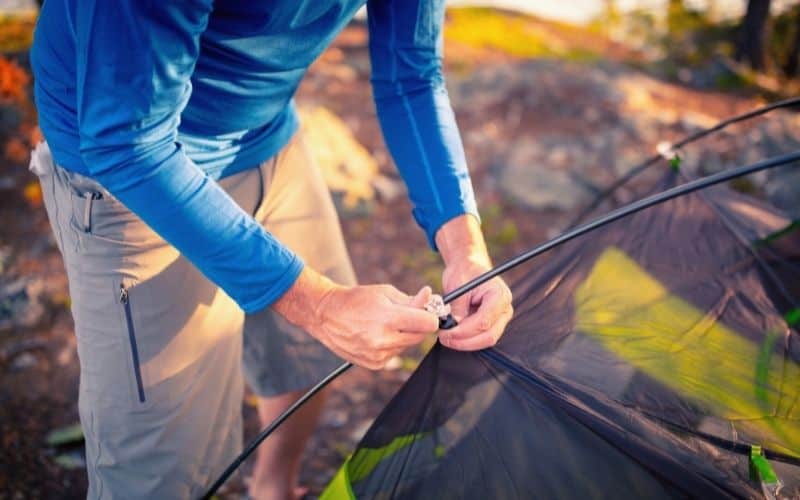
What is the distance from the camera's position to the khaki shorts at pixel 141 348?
4.50 feet

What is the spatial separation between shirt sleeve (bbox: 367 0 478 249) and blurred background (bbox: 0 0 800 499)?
50.9 inches

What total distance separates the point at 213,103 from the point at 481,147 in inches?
139

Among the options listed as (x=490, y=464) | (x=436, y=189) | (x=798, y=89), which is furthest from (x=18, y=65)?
(x=798, y=89)

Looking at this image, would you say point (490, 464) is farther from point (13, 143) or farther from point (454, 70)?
point (454, 70)

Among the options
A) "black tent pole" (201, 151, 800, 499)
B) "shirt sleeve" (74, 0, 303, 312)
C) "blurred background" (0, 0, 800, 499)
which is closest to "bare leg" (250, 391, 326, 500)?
Result: "blurred background" (0, 0, 800, 499)

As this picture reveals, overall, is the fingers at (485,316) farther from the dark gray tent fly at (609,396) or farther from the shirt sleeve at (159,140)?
the shirt sleeve at (159,140)

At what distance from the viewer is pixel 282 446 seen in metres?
2.03

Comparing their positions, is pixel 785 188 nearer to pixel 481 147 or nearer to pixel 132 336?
pixel 481 147

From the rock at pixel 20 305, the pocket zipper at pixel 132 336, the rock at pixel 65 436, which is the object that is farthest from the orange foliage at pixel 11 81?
the pocket zipper at pixel 132 336

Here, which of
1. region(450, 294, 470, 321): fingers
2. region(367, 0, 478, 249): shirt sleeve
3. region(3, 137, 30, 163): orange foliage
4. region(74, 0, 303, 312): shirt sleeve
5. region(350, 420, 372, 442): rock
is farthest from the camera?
region(3, 137, 30, 163): orange foliage

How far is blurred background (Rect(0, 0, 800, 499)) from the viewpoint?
271 centimetres

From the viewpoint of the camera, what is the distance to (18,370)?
111 inches

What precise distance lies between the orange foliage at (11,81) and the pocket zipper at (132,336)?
320 centimetres

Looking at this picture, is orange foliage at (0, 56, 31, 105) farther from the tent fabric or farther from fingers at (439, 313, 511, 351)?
fingers at (439, 313, 511, 351)
